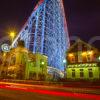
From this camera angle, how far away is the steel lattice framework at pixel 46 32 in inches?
1688

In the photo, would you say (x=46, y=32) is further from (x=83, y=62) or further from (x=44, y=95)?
(x=44, y=95)

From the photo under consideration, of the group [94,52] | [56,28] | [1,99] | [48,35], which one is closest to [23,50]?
[48,35]

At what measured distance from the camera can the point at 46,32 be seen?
144 ft

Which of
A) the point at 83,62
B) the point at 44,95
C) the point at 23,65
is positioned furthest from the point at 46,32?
the point at 44,95

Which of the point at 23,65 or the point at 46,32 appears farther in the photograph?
the point at 46,32

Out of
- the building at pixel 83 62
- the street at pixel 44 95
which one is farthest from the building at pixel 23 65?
the street at pixel 44 95

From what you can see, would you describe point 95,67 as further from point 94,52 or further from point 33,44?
point 33,44

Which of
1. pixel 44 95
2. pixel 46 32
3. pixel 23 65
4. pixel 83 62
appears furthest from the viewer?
pixel 46 32

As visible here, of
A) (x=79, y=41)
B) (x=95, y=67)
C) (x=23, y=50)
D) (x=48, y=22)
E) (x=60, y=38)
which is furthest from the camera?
(x=60, y=38)

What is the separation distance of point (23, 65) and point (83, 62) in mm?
12701

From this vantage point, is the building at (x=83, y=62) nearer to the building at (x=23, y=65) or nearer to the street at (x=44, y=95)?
the building at (x=23, y=65)

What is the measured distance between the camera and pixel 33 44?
142 feet

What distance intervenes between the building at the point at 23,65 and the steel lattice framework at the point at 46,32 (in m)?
2.04

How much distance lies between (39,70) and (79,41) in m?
11.8
